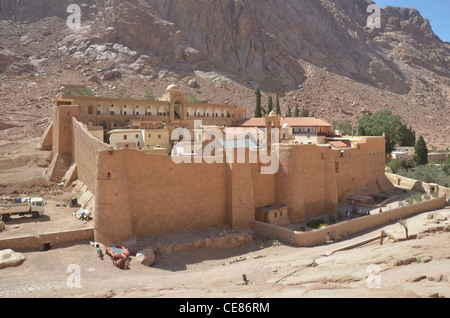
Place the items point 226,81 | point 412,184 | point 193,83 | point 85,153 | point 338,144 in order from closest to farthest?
point 85,153 → point 338,144 → point 412,184 → point 193,83 → point 226,81

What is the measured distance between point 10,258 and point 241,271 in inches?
296

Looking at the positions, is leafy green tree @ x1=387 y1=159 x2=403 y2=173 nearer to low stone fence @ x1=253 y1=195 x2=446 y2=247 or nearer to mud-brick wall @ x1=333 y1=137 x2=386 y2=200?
Answer: mud-brick wall @ x1=333 y1=137 x2=386 y2=200

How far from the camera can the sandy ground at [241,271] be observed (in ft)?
28.2

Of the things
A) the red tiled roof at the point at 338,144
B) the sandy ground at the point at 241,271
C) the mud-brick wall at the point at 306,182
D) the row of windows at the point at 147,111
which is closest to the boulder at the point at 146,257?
the sandy ground at the point at 241,271

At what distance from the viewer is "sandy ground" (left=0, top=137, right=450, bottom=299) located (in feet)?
28.2

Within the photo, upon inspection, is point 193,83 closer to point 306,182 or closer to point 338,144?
point 338,144

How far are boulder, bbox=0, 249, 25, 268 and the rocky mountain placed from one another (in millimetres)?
37675

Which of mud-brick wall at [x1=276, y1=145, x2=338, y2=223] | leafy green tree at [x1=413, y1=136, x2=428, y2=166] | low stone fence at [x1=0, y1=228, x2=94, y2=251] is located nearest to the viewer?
low stone fence at [x1=0, y1=228, x2=94, y2=251]

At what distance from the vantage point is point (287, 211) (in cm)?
1884

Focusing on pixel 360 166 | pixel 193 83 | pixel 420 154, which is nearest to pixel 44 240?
pixel 360 166

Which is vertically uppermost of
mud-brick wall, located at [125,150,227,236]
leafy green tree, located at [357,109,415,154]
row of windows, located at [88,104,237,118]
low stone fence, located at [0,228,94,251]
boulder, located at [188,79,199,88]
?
boulder, located at [188,79,199,88]

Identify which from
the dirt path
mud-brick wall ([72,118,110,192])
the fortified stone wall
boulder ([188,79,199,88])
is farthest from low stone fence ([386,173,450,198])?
boulder ([188,79,199,88])

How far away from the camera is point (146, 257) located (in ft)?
42.9
